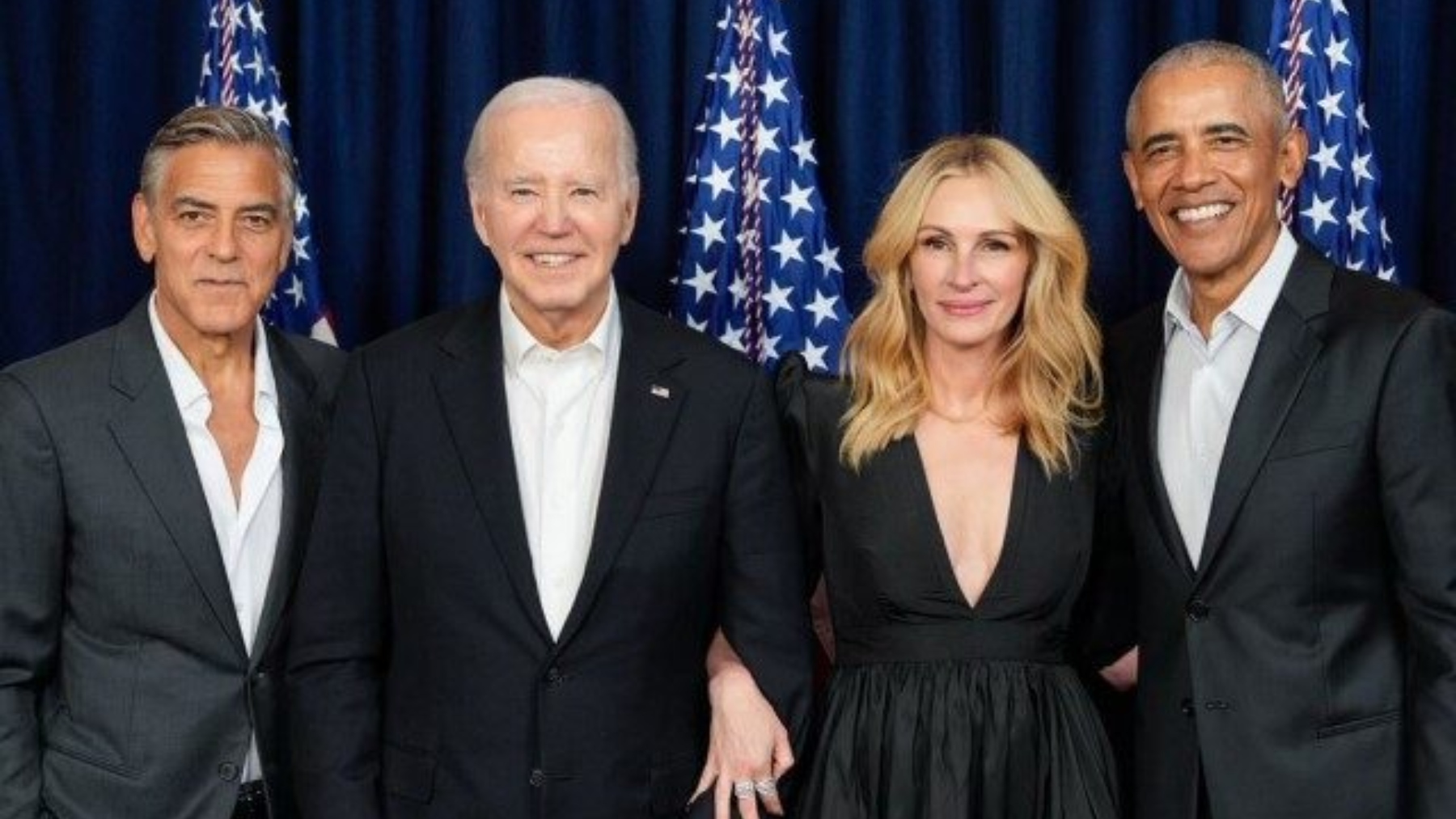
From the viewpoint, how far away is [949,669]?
2916mm

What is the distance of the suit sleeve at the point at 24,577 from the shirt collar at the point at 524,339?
26.7 inches

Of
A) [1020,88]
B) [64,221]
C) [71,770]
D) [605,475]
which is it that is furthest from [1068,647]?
[64,221]

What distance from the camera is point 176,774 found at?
282cm

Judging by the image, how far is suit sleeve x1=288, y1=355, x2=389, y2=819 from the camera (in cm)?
275

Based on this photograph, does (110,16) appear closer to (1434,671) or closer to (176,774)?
(176,774)

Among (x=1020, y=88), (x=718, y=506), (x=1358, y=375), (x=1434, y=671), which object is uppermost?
(x=1020, y=88)

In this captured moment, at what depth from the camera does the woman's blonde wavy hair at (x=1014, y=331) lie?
3.01 metres

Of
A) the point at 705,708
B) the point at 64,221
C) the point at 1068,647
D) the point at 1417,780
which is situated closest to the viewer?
the point at 1417,780

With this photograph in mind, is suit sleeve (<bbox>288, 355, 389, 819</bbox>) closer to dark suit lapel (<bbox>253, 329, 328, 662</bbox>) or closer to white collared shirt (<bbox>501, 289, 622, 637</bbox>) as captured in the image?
dark suit lapel (<bbox>253, 329, 328, 662</bbox>)

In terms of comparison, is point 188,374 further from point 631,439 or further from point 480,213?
point 631,439

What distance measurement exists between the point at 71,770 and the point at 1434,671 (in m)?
1.98

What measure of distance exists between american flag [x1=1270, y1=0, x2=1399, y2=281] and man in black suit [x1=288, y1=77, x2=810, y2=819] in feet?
4.70

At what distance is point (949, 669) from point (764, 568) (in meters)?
0.33

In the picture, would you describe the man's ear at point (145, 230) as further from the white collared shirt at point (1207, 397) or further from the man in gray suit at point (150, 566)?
the white collared shirt at point (1207, 397)
